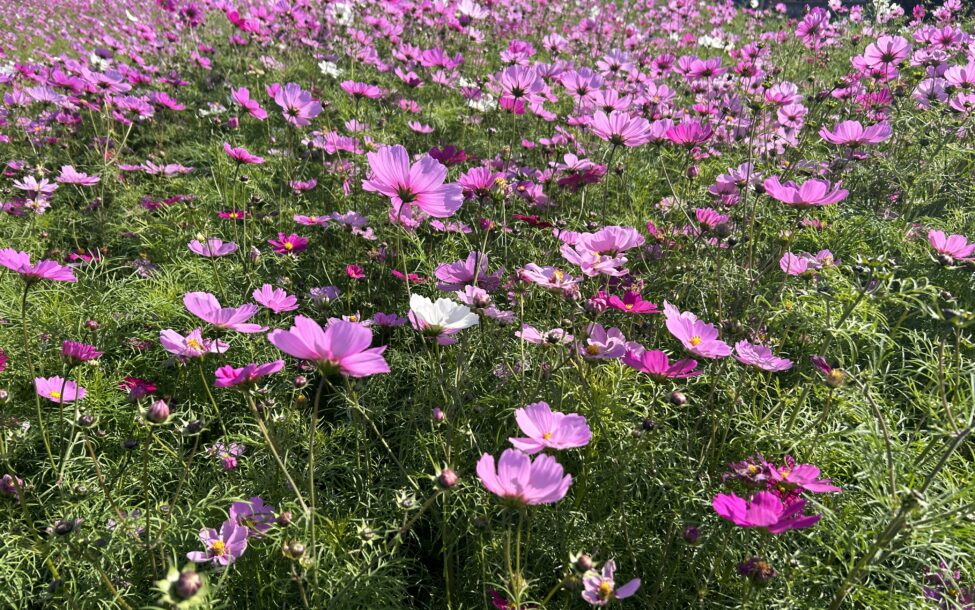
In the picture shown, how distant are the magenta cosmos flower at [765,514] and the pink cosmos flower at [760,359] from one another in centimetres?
32

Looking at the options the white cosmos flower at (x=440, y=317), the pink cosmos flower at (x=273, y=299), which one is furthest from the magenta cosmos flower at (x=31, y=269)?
the white cosmos flower at (x=440, y=317)

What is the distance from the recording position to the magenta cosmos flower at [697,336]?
3.21 ft

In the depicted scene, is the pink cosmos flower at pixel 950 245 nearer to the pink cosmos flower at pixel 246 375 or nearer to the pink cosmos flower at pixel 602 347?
the pink cosmos flower at pixel 602 347

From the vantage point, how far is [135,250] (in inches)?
85.0

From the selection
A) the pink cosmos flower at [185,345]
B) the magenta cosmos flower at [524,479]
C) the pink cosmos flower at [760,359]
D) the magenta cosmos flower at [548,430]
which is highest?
the magenta cosmos flower at [524,479]

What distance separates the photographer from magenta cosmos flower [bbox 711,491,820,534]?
725 millimetres

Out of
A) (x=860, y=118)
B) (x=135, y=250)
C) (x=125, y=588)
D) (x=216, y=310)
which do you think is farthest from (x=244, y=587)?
(x=860, y=118)

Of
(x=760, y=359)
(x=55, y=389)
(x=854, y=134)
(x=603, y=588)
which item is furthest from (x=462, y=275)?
(x=854, y=134)

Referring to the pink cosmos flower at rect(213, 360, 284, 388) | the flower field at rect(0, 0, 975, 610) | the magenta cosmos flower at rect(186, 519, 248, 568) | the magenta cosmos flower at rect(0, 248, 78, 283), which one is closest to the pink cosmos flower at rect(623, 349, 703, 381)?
the flower field at rect(0, 0, 975, 610)

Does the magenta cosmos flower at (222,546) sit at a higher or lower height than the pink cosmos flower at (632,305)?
lower

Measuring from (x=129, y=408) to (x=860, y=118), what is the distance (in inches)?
120

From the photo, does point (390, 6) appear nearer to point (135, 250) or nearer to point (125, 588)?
point (135, 250)

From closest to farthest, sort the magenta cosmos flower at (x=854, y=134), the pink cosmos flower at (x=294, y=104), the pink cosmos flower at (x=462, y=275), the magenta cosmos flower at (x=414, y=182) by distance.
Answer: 1. the magenta cosmos flower at (x=414, y=182)
2. the pink cosmos flower at (x=462, y=275)
3. the magenta cosmos flower at (x=854, y=134)
4. the pink cosmos flower at (x=294, y=104)

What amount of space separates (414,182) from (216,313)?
41 cm
